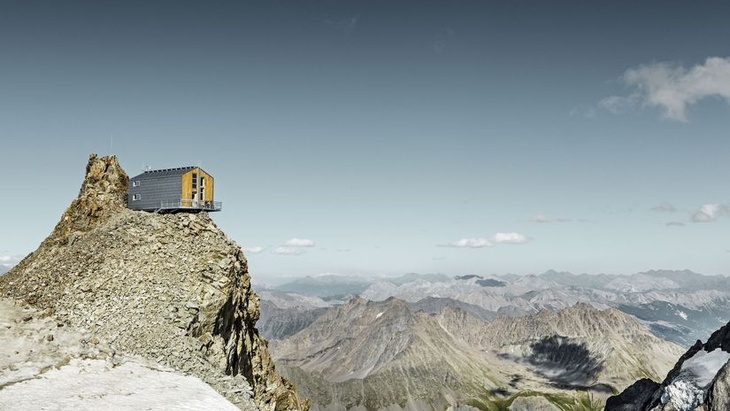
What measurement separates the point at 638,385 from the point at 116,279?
520 ft

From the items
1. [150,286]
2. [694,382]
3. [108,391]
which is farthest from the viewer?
[694,382]

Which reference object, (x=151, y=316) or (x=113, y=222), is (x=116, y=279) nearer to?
(x=151, y=316)

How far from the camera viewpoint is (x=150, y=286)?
4475 cm

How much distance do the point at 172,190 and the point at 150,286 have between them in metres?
16.3

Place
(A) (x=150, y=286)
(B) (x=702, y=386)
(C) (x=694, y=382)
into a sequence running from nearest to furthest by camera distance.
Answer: (A) (x=150, y=286), (B) (x=702, y=386), (C) (x=694, y=382)

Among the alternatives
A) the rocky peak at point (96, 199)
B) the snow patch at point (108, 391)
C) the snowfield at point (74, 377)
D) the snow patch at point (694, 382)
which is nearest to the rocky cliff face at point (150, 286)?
the rocky peak at point (96, 199)

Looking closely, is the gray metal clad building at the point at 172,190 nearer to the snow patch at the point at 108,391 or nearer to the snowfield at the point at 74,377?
the snowfield at the point at 74,377

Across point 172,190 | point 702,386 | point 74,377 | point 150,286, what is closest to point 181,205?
point 172,190

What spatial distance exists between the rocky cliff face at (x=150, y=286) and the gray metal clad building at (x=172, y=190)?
2.08 m

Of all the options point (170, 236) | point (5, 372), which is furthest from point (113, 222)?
point (5, 372)

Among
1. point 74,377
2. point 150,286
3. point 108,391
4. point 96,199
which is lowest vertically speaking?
point 108,391

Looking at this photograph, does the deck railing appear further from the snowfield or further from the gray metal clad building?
the snowfield

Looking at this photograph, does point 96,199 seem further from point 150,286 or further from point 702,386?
point 702,386

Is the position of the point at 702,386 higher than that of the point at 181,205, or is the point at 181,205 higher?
the point at 181,205
